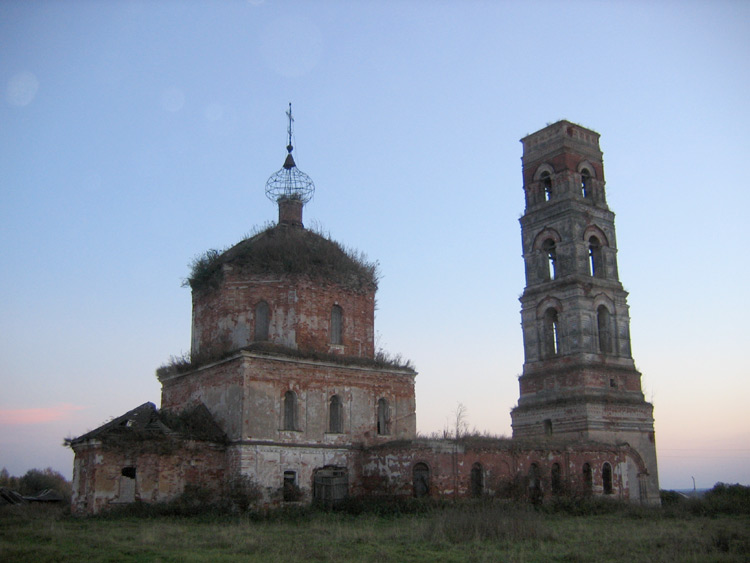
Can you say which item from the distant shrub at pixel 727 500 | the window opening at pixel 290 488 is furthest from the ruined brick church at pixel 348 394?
the distant shrub at pixel 727 500

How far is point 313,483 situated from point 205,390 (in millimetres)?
4725

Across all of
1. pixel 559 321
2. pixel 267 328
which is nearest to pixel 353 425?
pixel 267 328

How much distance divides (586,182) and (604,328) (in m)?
6.59

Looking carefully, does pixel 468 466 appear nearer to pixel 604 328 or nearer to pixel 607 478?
pixel 607 478

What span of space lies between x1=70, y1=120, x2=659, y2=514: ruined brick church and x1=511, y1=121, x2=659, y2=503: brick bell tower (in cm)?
8

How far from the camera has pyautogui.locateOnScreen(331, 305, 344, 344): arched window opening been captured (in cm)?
2464

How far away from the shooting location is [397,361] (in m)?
25.1

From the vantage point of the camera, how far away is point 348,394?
23688 mm

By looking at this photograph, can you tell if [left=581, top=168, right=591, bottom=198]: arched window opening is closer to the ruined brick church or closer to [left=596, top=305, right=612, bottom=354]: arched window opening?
the ruined brick church

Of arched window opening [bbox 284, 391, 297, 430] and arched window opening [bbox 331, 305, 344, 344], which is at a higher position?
arched window opening [bbox 331, 305, 344, 344]

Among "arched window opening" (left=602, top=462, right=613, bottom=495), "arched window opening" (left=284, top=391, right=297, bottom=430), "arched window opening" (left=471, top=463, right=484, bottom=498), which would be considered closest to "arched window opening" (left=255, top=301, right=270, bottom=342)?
"arched window opening" (left=284, top=391, right=297, bottom=430)

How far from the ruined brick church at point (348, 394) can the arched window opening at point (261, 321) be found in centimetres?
7

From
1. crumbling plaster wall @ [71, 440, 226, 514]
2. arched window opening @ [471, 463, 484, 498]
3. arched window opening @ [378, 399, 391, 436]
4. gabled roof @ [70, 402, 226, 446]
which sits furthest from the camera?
arched window opening @ [378, 399, 391, 436]

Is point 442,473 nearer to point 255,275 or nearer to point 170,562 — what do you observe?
point 255,275
